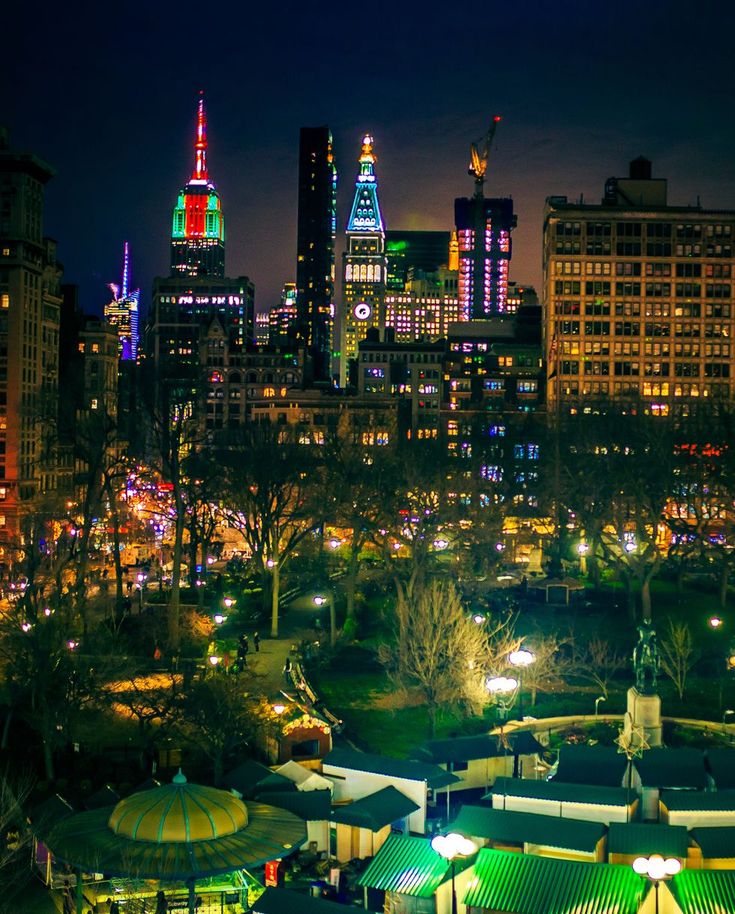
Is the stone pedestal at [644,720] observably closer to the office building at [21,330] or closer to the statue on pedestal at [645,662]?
the statue on pedestal at [645,662]

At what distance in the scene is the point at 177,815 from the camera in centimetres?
2647

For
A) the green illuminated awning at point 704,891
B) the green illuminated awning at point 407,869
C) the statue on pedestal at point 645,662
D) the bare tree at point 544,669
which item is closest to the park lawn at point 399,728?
the bare tree at point 544,669

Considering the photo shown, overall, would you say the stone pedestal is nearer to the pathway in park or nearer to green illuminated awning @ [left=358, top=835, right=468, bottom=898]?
green illuminated awning @ [left=358, top=835, right=468, bottom=898]

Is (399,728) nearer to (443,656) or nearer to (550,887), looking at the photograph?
(443,656)

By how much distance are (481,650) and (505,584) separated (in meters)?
22.1

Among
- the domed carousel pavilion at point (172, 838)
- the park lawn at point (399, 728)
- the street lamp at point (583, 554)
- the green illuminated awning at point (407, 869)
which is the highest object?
the street lamp at point (583, 554)

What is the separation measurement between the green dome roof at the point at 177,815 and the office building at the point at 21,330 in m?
92.0

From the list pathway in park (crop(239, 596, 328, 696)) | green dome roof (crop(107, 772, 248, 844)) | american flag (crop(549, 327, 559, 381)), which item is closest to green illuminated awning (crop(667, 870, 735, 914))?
green dome roof (crop(107, 772, 248, 844))

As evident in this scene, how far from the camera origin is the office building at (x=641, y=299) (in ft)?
458

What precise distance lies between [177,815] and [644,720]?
16420 millimetres

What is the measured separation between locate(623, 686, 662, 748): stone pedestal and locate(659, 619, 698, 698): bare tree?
28.5 ft

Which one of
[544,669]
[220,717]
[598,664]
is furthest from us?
[598,664]

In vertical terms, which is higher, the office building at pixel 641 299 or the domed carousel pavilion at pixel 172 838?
the office building at pixel 641 299

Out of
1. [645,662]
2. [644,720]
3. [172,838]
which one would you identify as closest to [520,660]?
[645,662]
